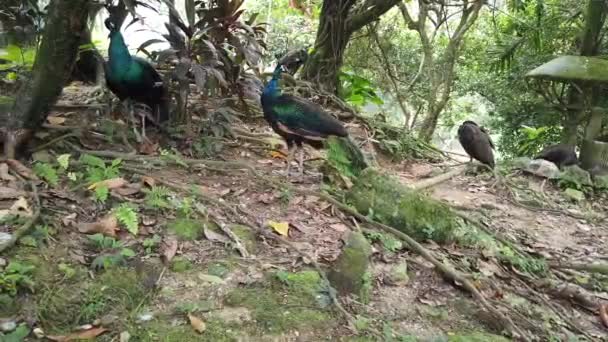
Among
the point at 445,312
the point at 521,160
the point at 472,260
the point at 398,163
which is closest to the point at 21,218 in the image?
the point at 445,312

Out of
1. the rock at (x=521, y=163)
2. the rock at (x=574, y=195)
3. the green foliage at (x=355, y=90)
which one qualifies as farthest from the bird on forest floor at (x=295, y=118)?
the green foliage at (x=355, y=90)

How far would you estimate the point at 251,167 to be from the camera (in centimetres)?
399

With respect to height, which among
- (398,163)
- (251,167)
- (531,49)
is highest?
(531,49)

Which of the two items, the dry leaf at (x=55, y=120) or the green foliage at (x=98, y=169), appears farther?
the dry leaf at (x=55, y=120)

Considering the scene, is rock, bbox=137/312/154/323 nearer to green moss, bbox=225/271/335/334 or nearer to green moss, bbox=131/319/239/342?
green moss, bbox=131/319/239/342

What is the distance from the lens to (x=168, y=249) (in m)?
2.80

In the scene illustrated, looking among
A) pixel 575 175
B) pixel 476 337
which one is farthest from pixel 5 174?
pixel 575 175

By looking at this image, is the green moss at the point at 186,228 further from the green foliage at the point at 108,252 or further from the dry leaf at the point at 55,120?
the dry leaf at the point at 55,120

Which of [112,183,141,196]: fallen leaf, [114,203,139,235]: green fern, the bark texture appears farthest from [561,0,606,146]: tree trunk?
[114,203,139,235]: green fern

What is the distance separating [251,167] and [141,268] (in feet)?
5.01

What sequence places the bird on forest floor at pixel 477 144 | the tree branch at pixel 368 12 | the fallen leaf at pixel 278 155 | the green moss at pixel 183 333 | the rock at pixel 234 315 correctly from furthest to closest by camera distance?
the tree branch at pixel 368 12 < the bird on forest floor at pixel 477 144 < the fallen leaf at pixel 278 155 < the rock at pixel 234 315 < the green moss at pixel 183 333

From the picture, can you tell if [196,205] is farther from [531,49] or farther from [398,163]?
[531,49]

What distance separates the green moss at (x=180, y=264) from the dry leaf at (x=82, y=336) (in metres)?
0.54

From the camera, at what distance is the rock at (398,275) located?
3.07 m
